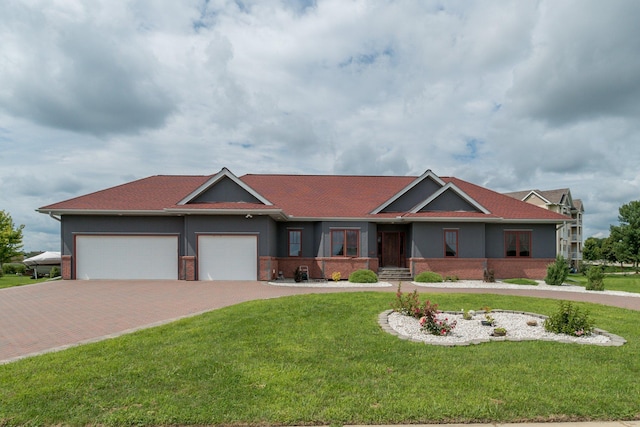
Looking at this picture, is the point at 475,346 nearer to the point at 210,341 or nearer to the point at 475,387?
the point at 475,387

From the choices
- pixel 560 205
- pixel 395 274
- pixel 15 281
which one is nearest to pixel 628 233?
pixel 560 205

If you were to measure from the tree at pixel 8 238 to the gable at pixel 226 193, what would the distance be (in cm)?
2008

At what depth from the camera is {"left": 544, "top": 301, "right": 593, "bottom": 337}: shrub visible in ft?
25.4

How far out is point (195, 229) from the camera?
65.7 ft

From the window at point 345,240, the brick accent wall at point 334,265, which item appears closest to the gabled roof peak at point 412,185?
the window at point 345,240

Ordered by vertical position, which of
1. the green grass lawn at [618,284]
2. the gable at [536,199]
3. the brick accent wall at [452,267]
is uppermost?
the gable at [536,199]

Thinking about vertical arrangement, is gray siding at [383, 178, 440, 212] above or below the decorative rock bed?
above

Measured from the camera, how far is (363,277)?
19766mm

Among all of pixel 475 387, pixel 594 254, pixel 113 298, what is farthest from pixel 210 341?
pixel 594 254

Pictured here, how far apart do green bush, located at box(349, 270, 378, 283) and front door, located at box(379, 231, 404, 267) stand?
373 cm

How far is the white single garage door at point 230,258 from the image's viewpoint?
790 inches

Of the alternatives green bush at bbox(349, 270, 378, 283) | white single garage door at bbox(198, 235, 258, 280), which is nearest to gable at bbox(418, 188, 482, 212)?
green bush at bbox(349, 270, 378, 283)

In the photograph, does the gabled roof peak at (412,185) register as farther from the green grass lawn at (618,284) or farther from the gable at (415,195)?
the green grass lawn at (618,284)

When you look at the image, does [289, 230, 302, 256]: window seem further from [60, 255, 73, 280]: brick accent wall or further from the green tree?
the green tree
